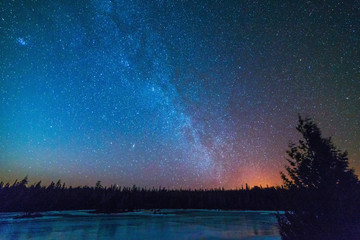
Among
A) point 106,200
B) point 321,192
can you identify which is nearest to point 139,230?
point 321,192

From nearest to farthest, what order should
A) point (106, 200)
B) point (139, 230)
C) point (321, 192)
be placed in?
1. point (321, 192)
2. point (139, 230)
3. point (106, 200)

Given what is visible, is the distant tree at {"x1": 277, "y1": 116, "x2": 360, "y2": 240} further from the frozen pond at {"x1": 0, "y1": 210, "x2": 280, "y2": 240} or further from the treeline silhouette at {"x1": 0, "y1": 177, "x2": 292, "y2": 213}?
the treeline silhouette at {"x1": 0, "y1": 177, "x2": 292, "y2": 213}

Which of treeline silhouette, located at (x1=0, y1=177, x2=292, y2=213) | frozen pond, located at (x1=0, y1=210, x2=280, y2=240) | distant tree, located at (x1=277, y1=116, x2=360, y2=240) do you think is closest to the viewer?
distant tree, located at (x1=277, y1=116, x2=360, y2=240)

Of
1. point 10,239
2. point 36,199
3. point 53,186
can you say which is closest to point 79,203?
point 36,199

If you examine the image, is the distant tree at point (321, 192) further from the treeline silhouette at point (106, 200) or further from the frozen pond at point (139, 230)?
the treeline silhouette at point (106, 200)

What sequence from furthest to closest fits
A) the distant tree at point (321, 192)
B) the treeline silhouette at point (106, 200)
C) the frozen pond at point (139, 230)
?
1. the treeline silhouette at point (106, 200)
2. the frozen pond at point (139, 230)
3. the distant tree at point (321, 192)

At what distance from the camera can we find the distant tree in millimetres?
7188

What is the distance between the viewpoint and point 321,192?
25.7 feet

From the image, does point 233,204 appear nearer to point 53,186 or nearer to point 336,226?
point 53,186

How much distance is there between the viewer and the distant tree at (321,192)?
7188 mm

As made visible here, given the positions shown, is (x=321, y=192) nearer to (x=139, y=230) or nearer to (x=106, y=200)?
(x=139, y=230)

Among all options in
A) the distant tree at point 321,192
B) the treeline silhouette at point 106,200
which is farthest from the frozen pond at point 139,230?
the treeline silhouette at point 106,200

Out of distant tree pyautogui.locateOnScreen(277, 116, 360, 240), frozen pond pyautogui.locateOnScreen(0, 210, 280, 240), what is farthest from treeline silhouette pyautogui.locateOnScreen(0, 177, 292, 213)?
distant tree pyautogui.locateOnScreen(277, 116, 360, 240)

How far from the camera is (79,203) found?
144 meters
